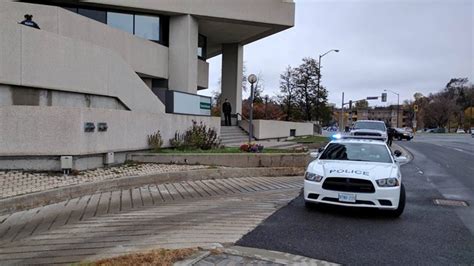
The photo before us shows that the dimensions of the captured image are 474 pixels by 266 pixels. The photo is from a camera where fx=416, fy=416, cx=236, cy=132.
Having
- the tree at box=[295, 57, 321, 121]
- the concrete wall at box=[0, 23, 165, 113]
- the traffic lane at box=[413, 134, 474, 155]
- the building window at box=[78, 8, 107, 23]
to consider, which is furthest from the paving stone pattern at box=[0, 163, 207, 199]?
the tree at box=[295, 57, 321, 121]

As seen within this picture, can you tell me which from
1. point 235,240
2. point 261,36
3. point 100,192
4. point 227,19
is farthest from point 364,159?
point 261,36

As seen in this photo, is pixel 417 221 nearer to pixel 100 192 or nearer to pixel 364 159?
pixel 364 159

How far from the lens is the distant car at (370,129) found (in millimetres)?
23311

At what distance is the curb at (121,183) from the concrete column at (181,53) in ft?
35.1

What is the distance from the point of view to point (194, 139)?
14.8 metres

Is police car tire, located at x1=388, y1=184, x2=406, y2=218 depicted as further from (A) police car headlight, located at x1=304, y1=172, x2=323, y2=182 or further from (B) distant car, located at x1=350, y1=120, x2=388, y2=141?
(B) distant car, located at x1=350, y1=120, x2=388, y2=141

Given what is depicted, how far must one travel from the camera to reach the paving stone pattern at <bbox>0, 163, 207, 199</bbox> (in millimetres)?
7945

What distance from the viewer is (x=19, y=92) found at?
9.55m

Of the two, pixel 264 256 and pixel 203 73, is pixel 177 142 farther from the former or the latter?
pixel 203 73

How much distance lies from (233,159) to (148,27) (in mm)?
12409

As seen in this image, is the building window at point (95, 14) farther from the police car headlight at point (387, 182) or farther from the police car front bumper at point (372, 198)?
the police car headlight at point (387, 182)

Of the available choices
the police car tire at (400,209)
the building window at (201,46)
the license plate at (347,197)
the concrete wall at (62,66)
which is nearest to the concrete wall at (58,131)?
the concrete wall at (62,66)

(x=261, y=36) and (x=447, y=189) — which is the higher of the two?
(x=261, y=36)

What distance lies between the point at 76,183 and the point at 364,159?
616 centimetres
